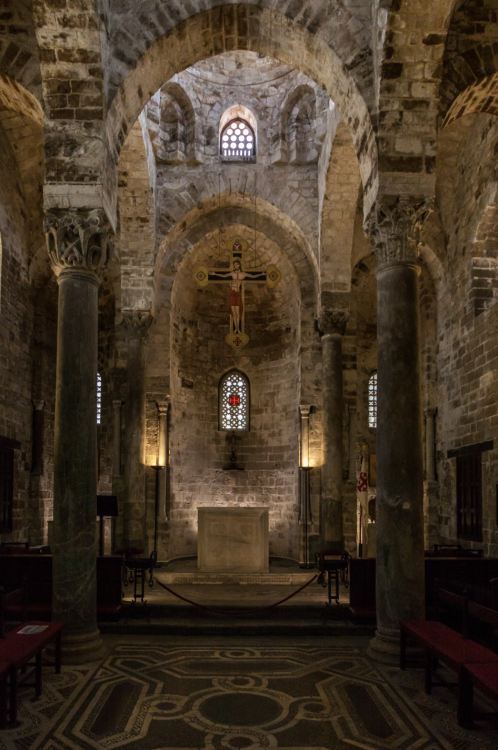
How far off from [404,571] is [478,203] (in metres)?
7.93

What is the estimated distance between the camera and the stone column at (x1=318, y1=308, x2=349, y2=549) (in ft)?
51.0

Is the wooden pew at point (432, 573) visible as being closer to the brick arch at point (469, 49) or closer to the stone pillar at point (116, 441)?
the brick arch at point (469, 49)

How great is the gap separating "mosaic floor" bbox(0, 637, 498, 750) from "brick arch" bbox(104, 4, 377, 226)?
5901mm

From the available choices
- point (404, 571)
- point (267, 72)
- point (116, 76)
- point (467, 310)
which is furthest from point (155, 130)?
point (404, 571)

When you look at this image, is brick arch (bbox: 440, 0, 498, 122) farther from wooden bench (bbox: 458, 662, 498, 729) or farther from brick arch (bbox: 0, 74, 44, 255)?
wooden bench (bbox: 458, 662, 498, 729)

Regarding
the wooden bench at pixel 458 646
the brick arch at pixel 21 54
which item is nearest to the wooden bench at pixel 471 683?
the wooden bench at pixel 458 646

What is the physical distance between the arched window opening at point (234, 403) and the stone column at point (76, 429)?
35.8 feet

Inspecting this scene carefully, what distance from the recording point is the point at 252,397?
19.6 metres

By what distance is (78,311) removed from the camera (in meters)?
8.69

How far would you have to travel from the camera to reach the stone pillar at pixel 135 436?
15.5m

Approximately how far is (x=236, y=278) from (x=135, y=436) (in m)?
4.51

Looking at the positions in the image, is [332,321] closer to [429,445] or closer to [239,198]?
[429,445]

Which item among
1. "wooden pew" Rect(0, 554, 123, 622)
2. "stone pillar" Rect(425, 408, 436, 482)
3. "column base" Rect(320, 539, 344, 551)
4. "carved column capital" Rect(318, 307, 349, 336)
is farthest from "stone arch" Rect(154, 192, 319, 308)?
"wooden pew" Rect(0, 554, 123, 622)

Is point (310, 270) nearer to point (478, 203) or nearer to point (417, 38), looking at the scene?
point (478, 203)
